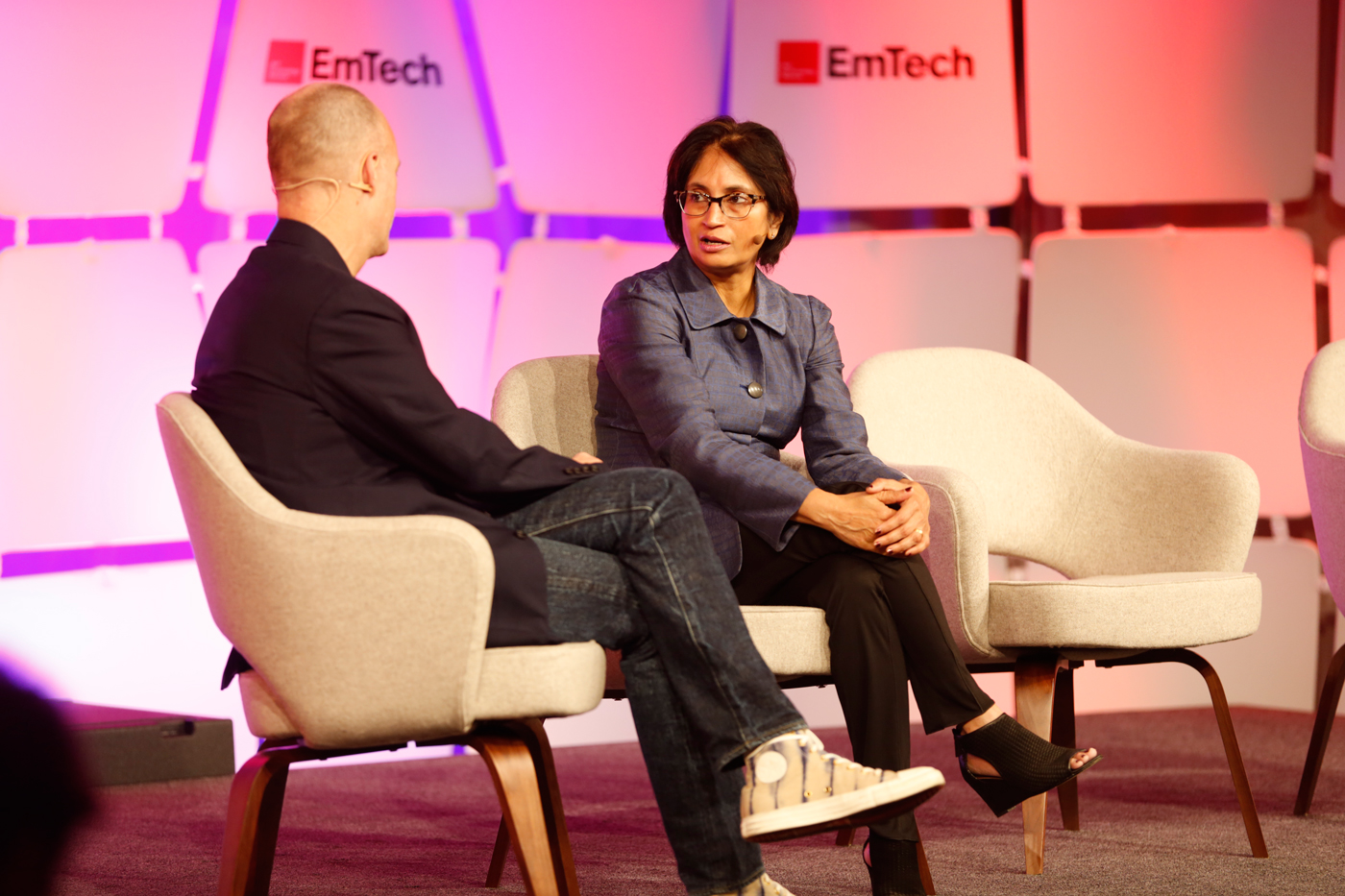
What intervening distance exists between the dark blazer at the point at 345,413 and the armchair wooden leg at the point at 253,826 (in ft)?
1.19

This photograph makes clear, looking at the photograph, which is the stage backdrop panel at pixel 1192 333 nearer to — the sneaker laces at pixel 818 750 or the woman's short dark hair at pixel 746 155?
the woman's short dark hair at pixel 746 155

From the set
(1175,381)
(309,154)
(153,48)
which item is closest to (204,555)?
(309,154)

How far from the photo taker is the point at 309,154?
1977 mm

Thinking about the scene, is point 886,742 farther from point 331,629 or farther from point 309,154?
point 309,154

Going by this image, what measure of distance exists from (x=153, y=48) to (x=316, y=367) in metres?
2.52

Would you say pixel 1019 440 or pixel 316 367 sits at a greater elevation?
pixel 316 367

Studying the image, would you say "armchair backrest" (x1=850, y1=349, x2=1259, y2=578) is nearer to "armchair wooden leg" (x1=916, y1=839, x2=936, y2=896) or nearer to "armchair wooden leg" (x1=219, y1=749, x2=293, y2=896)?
"armchair wooden leg" (x1=916, y1=839, x2=936, y2=896)

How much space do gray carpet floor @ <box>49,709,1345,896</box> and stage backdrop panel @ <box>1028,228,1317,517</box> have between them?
1025 millimetres

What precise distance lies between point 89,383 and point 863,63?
8.03 ft

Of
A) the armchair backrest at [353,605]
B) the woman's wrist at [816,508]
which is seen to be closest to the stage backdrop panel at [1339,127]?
the woman's wrist at [816,508]

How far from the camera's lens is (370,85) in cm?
407

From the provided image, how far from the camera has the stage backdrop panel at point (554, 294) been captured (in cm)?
416

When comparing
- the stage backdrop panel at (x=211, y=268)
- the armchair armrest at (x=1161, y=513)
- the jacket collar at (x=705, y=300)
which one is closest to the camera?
the jacket collar at (x=705, y=300)

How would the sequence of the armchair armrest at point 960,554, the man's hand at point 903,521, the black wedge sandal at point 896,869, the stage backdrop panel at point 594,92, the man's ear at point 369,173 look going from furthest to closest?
the stage backdrop panel at point 594,92, the armchair armrest at point 960,554, the man's hand at point 903,521, the black wedge sandal at point 896,869, the man's ear at point 369,173
